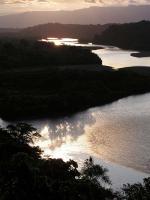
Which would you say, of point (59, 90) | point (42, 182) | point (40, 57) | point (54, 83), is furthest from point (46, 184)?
point (40, 57)

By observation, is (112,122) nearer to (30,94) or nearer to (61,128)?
(61,128)

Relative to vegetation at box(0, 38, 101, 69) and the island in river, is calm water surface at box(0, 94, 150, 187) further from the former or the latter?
vegetation at box(0, 38, 101, 69)

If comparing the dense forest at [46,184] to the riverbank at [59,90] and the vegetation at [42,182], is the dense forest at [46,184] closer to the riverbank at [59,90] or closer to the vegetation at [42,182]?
the vegetation at [42,182]

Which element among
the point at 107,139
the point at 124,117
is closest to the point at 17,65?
the point at 124,117

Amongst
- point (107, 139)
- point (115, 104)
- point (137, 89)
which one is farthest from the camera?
point (137, 89)

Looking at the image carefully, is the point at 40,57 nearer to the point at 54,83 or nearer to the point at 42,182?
the point at 54,83

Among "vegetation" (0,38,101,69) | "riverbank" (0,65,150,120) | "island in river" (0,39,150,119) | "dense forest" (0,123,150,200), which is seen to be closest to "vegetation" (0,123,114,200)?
"dense forest" (0,123,150,200)
